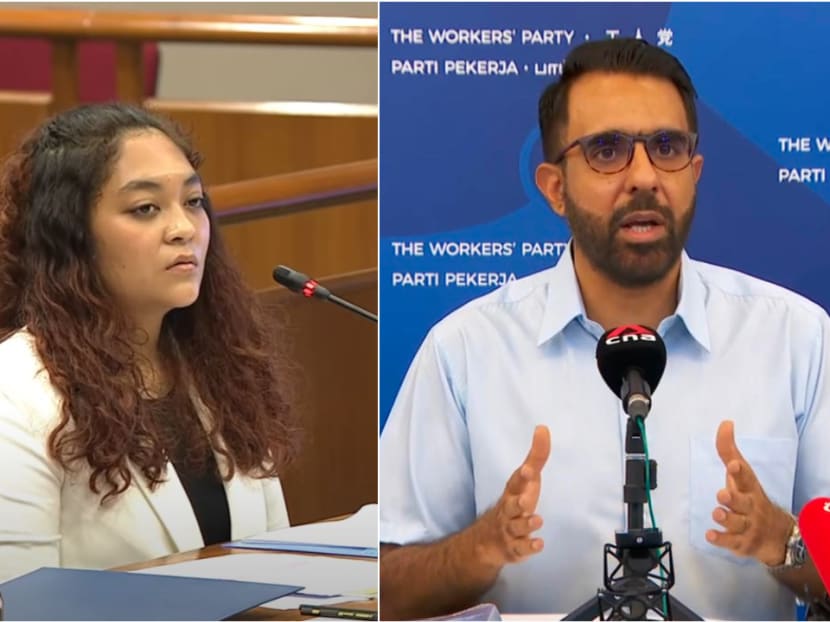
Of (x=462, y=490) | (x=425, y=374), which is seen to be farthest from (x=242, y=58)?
(x=462, y=490)

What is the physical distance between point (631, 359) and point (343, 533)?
2.47 ft

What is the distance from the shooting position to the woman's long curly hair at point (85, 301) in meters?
2.52

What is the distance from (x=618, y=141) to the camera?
236 centimetres

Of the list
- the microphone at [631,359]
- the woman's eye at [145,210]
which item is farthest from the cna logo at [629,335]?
the woman's eye at [145,210]

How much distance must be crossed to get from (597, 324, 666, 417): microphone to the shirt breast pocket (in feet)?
0.73

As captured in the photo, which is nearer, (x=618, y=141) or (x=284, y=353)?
(x=618, y=141)

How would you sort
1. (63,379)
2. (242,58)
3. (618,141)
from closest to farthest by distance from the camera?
(618,141)
(63,379)
(242,58)

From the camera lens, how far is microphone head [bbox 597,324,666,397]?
2.17m

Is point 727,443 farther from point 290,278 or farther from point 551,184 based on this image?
point 290,278

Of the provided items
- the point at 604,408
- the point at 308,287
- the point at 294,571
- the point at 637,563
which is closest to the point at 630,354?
the point at 604,408

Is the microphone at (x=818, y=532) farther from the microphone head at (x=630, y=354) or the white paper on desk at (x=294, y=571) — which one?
the white paper on desk at (x=294, y=571)

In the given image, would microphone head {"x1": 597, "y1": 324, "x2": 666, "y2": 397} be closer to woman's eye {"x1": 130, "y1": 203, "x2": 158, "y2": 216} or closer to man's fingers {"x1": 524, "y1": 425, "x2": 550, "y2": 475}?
man's fingers {"x1": 524, "y1": 425, "x2": 550, "y2": 475}

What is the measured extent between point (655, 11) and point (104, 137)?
104cm

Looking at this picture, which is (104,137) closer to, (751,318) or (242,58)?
(242,58)
